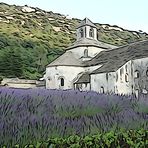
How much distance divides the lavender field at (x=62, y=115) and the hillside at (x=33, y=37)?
48.8 meters

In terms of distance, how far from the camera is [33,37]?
8294 centimetres

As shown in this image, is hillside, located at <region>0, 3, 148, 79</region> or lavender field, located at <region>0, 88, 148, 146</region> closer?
lavender field, located at <region>0, 88, 148, 146</region>

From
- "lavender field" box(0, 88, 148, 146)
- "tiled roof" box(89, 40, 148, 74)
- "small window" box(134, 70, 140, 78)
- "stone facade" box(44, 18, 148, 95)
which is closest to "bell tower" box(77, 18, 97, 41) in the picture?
"stone facade" box(44, 18, 148, 95)

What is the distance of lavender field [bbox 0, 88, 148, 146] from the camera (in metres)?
3.57

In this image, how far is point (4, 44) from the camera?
67688mm

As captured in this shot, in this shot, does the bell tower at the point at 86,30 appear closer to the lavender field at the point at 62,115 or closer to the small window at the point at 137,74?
the small window at the point at 137,74

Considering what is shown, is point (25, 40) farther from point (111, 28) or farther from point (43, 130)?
point (43, 130)

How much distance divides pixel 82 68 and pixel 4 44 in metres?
28.1

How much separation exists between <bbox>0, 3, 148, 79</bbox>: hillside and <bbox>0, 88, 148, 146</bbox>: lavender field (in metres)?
48.8

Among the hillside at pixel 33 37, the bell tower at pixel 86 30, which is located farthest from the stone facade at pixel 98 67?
the hillside at pixel 33 37

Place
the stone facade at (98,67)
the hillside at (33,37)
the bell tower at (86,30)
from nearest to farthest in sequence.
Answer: the stone facade at (98,67)
the bell tower at (86,30)
the hillside at (33,37)

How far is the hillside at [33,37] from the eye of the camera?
56969 mm

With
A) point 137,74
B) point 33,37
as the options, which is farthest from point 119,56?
point 33,37

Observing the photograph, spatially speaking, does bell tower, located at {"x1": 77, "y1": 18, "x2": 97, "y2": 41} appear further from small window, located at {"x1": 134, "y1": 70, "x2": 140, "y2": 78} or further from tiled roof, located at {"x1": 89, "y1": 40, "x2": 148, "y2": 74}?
small window, located at {"x1": 134, "y1": 70, "x2": 140, "y2": 78}
